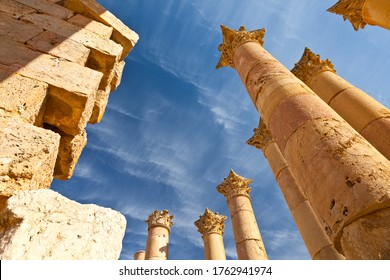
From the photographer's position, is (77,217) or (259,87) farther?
(259,87)

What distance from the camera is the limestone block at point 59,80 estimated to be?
409 cm

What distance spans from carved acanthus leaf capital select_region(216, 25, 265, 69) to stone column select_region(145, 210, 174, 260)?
1018 centimetres

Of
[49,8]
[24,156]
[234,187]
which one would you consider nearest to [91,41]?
[49,8]

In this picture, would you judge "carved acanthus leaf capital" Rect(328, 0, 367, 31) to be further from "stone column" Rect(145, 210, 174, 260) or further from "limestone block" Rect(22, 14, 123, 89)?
"stone column" Rect(145, 210, 174, 260)

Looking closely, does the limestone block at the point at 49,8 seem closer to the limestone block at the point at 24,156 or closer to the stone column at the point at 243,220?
the limestone block at the point at 24,156

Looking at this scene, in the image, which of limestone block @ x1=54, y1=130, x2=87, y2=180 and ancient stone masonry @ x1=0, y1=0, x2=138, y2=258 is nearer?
ancient stone masonry @ x1=0, y1=0, x2=138, y2=258

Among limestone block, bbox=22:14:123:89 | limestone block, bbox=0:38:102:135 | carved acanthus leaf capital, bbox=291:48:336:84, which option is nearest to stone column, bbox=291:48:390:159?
carved acanthus leaf capital, bbox=291:48:336:84

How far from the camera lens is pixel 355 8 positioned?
27.8 feet

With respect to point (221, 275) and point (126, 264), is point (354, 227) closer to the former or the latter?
point (221, 275)

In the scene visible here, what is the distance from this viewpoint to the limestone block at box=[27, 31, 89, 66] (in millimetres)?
4715

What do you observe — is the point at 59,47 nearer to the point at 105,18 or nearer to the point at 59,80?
the point at 59,80

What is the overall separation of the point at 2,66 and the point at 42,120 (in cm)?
90

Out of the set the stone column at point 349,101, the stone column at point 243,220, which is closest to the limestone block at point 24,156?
the stone column at point 349,101

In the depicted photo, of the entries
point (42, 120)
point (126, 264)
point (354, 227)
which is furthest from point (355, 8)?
point (126, 264)
